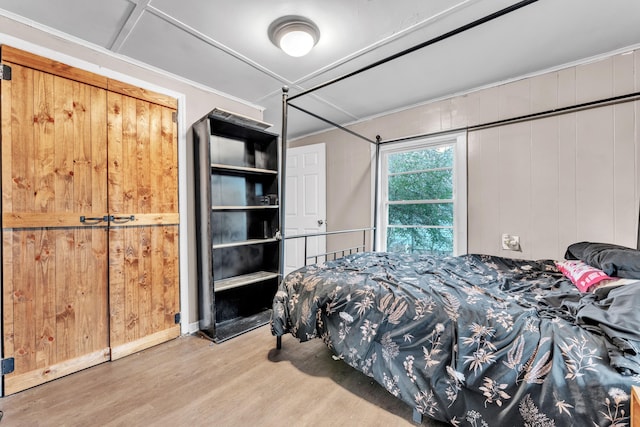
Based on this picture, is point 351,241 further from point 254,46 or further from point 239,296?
point 254,46

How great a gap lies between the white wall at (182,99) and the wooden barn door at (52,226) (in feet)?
0.73

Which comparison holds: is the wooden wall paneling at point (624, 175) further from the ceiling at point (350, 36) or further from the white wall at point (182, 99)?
the white wall at point (182, 99)

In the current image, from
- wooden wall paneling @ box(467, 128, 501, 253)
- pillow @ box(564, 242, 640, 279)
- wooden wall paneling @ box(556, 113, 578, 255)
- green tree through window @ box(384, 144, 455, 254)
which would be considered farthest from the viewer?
green tree through window @ box(384, 144, 455, 254)

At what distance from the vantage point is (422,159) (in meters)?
3.14

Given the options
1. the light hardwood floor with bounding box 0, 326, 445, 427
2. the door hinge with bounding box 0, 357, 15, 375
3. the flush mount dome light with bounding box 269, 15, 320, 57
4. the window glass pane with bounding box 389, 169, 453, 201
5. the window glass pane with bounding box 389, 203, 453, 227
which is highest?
the flush mount dome light with bounding box 269, 15, 320, 57

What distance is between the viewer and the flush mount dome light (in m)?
1.72

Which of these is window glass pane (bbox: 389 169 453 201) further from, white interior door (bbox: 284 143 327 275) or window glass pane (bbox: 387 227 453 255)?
white interior door (bbox: 284 143 327 275)

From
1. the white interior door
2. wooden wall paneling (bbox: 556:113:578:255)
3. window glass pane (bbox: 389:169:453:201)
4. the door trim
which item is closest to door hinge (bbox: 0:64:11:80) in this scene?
the door trim

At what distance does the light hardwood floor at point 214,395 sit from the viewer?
56.1 inches

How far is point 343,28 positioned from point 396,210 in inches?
84.1

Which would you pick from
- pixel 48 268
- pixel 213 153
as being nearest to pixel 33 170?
pixel 48 268

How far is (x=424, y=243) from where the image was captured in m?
3.12

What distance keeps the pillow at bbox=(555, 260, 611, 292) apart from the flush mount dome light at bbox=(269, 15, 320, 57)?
2.22m

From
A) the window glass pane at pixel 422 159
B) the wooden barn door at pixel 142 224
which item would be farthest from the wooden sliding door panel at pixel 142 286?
the window glass pane at pixel 422 159
